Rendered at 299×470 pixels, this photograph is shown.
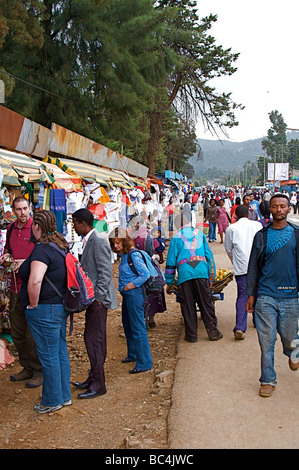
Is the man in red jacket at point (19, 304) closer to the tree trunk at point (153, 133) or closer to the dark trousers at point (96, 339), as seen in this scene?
the dark trousers at point (96, 339)

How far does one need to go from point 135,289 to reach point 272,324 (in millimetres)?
1618

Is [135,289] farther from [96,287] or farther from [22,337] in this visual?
[22,337]

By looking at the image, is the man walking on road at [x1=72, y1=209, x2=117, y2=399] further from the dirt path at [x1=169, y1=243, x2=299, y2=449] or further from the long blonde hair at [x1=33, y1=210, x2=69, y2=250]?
the dirt path at [x1=169, y1=243, x2=299, y2=449]

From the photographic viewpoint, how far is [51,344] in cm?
416

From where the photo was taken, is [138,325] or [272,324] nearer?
[272,324]

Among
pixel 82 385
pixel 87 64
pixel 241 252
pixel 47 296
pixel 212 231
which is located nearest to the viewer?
pixel 47 296

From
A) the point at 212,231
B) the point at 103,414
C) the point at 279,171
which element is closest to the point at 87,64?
the point at 212,231

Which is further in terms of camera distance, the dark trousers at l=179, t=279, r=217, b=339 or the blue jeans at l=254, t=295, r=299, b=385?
the dark trousers at l=179, t=279, r=217, b=339

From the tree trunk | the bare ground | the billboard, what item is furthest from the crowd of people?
the billboard

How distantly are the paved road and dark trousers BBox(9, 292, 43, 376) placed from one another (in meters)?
1.60

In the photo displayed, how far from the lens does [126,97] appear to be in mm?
15727

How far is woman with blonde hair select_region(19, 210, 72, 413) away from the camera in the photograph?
13.1ft

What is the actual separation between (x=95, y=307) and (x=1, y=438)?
140 centimetres

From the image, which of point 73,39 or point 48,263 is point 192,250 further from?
point 73,39
